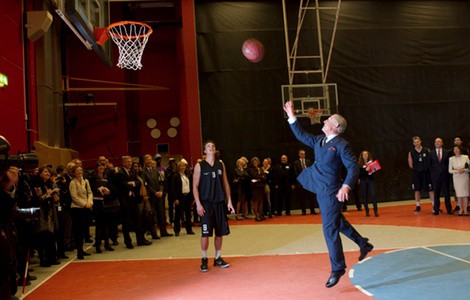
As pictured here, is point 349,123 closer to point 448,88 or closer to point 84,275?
point 448,88

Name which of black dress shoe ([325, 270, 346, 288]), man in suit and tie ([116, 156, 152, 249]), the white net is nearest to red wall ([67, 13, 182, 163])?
the white net

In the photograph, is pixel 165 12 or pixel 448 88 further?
pixel 165 12

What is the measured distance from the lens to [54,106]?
48.6 ft

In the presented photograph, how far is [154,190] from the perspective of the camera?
9.36 metres

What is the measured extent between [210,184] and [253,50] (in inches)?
340

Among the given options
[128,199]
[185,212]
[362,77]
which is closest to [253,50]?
[362,77]

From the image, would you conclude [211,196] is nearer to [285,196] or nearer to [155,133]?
[285,196]

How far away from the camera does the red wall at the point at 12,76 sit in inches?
421

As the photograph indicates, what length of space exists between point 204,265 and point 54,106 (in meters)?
11.0

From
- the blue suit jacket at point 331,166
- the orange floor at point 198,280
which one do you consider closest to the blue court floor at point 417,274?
the orange floor at point 198,280

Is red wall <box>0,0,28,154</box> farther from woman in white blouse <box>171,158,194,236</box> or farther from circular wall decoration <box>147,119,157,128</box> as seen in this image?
circular wall decoration <box>147,119,157,128</box>

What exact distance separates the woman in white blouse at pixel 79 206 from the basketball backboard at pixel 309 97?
694cm

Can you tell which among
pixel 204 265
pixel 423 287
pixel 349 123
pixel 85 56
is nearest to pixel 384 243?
pixel 423 287

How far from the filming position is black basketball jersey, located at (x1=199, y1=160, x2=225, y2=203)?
6234 mm
